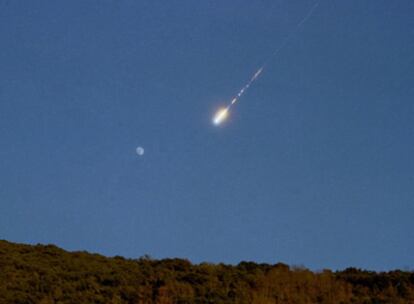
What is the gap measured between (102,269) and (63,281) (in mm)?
2271

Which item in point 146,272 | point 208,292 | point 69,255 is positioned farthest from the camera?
point 69,255

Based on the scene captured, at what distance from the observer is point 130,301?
61.8ft

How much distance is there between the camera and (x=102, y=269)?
22891 millimetres

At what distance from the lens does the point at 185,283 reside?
20.4 metres

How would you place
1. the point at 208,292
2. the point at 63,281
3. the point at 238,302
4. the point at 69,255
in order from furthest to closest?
the point at 69,255
the point at 63,281
the point at 208,292
the point at 238,302

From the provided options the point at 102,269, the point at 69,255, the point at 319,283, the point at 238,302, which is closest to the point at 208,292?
the point at 238,302

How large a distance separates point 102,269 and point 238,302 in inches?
244

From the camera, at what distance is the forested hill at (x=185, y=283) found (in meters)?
19.0

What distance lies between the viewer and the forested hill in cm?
1897

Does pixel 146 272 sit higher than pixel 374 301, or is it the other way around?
pixel 146 272

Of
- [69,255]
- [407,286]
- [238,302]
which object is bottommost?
[238,302]

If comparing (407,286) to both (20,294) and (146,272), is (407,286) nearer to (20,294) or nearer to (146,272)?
(146,272)

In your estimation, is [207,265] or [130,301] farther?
[207,265]

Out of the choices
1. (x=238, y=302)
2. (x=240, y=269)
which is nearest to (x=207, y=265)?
(x=240, y=269)
